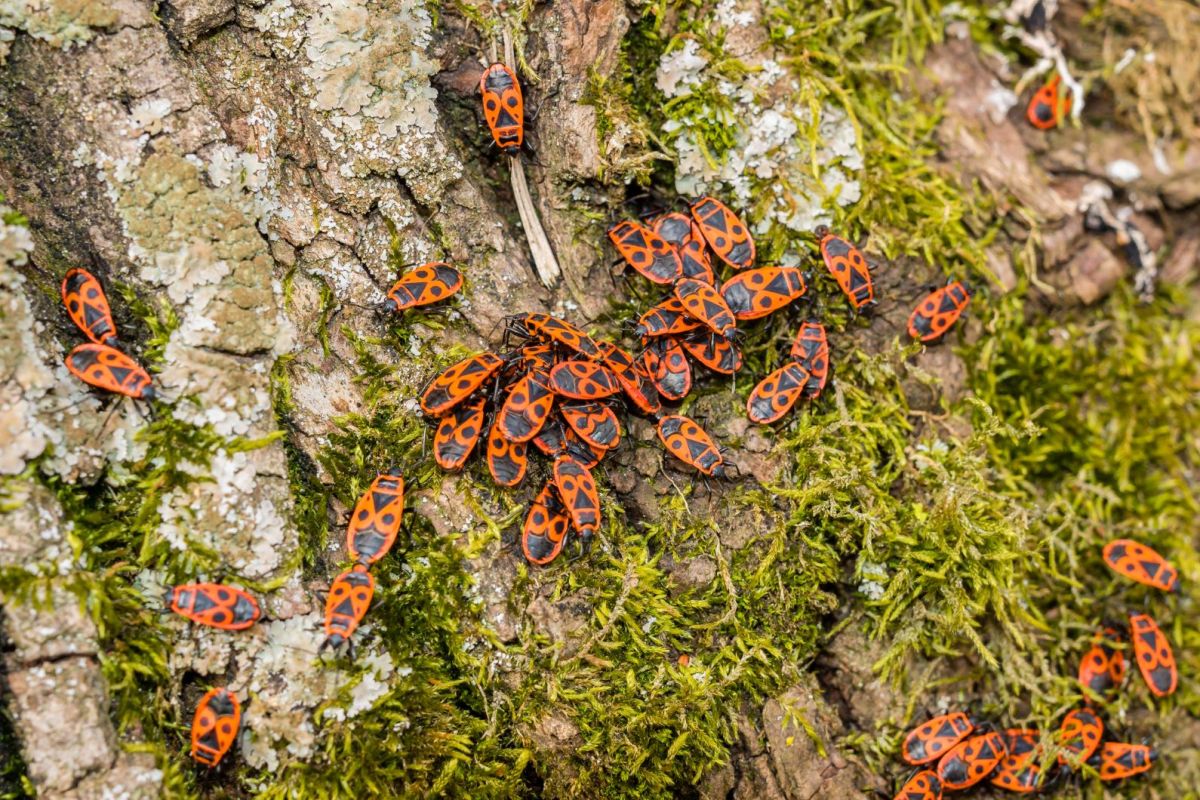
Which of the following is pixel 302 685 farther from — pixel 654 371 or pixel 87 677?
pixel 654 371

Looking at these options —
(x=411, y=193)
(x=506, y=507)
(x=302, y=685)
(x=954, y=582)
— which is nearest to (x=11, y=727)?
(x=302, y=685)

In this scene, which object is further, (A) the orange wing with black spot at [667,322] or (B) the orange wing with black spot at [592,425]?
(A) the orange wing with black spot at [667,322]

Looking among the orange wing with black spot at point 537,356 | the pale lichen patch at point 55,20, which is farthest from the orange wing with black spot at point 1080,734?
the pale lichen patch at point 55,20

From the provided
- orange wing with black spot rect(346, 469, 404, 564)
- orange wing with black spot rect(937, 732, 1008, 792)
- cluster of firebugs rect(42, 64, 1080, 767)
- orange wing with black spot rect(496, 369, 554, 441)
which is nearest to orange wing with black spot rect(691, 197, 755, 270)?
cluster of firebugs rect(42, 64, 1080, 767)

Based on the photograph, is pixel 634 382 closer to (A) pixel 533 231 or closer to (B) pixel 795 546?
(A) pixel 533 231

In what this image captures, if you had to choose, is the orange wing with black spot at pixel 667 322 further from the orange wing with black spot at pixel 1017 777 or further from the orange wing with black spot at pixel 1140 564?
the orange wing with black spot at pixel 1140 564

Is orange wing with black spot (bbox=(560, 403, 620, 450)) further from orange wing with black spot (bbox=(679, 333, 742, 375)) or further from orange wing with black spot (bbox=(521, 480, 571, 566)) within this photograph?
orange wing with black spot (bbox=(679, 333, 742, 375))

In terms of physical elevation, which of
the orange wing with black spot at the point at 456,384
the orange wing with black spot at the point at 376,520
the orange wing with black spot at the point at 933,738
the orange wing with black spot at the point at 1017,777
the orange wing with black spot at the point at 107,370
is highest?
the orange wing with black spot at the point at 107,370
